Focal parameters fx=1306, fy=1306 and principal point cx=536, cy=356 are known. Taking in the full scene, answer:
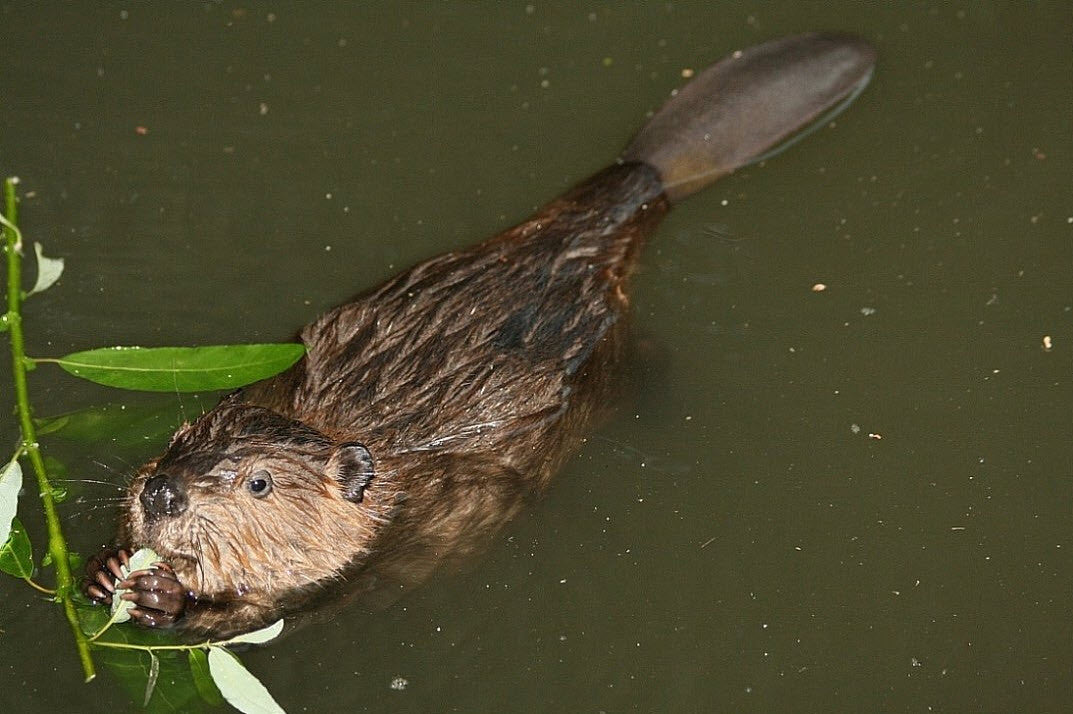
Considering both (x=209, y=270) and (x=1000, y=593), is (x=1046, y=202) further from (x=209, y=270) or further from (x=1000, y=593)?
(x=209, y=270)

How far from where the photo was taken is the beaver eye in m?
2.87

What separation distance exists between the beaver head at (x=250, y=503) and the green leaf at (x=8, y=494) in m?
0.33

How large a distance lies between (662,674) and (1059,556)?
1.16m

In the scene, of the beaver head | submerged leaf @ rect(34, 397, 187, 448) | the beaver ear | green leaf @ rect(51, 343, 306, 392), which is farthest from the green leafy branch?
submerged leaf @ rect(34, 397, 187, 448)

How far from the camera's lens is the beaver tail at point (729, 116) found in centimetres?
372

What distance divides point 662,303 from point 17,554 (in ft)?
6.46

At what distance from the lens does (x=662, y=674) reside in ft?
11.0

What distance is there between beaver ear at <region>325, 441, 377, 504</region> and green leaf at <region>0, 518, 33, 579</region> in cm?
65

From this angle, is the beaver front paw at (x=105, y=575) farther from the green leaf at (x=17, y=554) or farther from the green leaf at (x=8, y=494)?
the green leaf at (x=8, y=494)

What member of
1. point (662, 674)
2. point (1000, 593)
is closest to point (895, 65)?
point (1000, 593)

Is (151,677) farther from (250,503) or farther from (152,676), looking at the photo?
(250,503)

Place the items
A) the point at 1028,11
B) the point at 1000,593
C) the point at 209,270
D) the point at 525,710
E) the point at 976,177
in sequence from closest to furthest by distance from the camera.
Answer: the point at 525,710 → the point at 1000,593 → the point at 209,270 → the point at 976,177 → the point at 1028,11

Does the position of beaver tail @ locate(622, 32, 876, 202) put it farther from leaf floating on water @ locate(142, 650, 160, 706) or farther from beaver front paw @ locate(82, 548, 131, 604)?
leaf floating on water @ locate(142, 650, 160, 706)

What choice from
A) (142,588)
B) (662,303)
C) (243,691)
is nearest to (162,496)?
(142,588)
